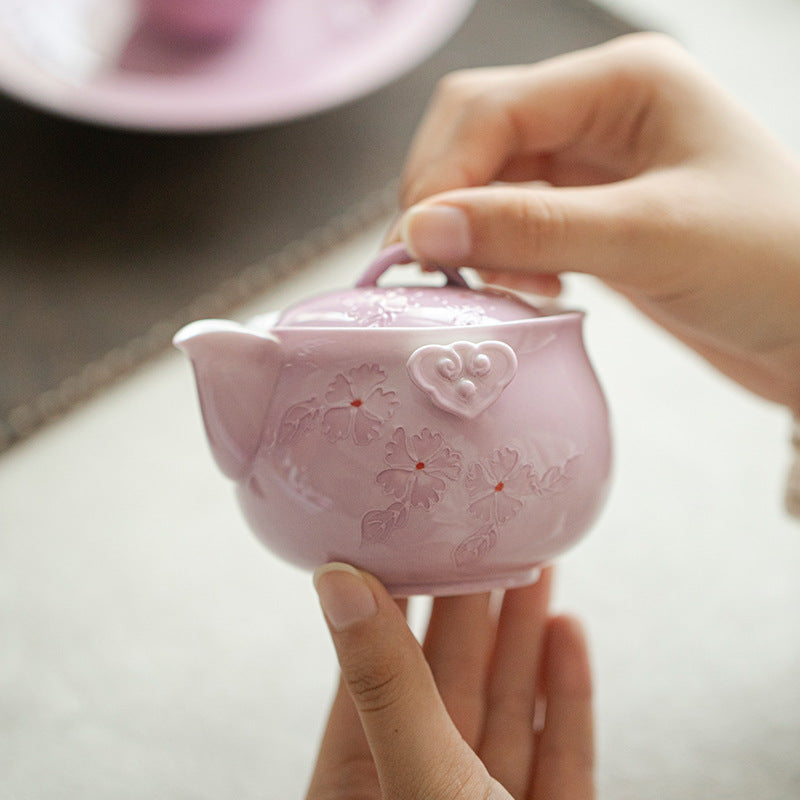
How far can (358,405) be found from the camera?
1.94ft

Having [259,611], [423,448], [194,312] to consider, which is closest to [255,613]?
[259,611]

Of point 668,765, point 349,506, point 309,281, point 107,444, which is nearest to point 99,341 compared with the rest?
point 107,444

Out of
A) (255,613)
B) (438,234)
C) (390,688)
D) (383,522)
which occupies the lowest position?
(255,613)

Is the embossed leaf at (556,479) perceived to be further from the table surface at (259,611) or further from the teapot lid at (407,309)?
the table surface at (259,611)

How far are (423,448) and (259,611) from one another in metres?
0.47

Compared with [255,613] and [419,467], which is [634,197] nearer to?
[419,467]

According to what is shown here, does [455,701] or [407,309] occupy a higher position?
[407,309]

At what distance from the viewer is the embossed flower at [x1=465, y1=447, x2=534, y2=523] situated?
59 cm

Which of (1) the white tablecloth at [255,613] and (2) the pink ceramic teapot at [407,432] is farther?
(1) the white tablecloth at [255,613]

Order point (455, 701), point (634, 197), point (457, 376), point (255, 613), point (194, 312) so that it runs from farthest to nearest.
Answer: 1. point (194, 312)
2. point (255, 613)
3. point (455, 701)
4. point (634, 197)
5. point (457, 376)

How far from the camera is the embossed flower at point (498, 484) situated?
1.95ft

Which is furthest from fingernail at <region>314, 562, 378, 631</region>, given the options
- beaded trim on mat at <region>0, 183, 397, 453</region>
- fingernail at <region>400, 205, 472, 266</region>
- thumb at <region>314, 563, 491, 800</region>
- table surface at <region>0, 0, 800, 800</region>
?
beaded trim on mat at <region>0, 183, 397, 453</region>

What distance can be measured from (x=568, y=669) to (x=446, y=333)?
1.35 ft

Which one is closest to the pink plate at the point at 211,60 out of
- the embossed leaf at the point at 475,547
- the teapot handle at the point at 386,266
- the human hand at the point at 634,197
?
the human hand at the point at 634,197
